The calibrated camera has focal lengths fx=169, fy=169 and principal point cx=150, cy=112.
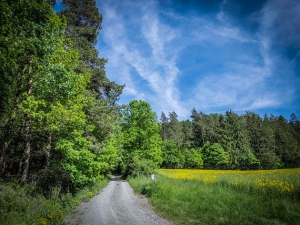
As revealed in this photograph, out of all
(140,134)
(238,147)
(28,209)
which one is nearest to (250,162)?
(238,147)

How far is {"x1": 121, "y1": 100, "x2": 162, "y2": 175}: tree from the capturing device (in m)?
27.8

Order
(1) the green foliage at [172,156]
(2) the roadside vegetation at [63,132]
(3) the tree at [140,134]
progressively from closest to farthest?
(2) the roadside vegetation at [63,132] < (3) the tree at [140,134] < (1) the green foliage at [172,156]

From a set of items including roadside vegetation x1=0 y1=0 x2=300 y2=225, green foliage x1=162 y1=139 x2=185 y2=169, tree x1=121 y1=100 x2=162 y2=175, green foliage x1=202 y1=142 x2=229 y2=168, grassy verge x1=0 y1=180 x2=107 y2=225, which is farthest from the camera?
green foliage x1=162 y1=139 x2=185 y2=169

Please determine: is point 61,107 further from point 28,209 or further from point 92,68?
point 92,68

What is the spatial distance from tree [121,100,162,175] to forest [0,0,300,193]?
0.54 ft

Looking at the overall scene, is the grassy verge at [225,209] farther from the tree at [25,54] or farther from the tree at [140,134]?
the tree at [140,134]

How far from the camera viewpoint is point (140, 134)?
1126 inches

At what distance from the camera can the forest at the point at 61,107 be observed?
7277mm

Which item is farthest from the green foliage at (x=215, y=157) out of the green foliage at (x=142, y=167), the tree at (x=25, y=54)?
the tree at (x=25, y=54)

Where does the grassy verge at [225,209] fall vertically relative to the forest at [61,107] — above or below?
below

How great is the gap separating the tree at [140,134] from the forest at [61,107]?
0.54 feet

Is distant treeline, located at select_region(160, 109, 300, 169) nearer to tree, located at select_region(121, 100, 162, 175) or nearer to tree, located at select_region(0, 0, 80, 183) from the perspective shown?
tree, located at select_region(121, 100, 162, 175)

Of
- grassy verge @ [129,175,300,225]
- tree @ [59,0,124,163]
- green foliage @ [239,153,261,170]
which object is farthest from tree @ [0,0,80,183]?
green foliage @ [239,153,261,170]

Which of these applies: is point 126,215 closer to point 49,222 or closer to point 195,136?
point 49,222
